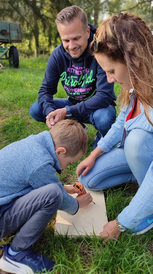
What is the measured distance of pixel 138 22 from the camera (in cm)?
120

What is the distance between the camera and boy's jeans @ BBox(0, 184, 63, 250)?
119 cm

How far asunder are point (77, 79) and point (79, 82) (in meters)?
0.04

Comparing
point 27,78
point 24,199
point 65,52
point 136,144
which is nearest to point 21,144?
point 24,199

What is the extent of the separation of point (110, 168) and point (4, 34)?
737 cm

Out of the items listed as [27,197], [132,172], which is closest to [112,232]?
Answer: [132,172]

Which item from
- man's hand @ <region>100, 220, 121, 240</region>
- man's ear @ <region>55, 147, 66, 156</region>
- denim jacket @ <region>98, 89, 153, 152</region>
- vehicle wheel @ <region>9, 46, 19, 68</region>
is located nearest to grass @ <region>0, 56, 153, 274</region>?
man's hand @ <region>100, 220, 121, 240</region>

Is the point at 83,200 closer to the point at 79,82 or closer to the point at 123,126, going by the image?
the point at 123,126

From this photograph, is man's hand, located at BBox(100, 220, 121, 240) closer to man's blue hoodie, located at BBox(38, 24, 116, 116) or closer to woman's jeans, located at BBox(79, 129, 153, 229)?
woman's jeans, located at BBox(79, 129, 153, 229)

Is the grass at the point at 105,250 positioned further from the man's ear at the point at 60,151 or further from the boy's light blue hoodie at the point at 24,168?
the man's ear at the point at 60,151

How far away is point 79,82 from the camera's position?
2.37 metres

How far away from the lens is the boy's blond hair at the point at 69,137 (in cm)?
133

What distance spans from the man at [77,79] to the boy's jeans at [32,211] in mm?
1027

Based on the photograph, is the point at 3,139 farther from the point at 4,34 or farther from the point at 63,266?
the point at 4,34

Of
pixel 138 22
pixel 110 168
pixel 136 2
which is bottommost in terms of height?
pixel 110 168
